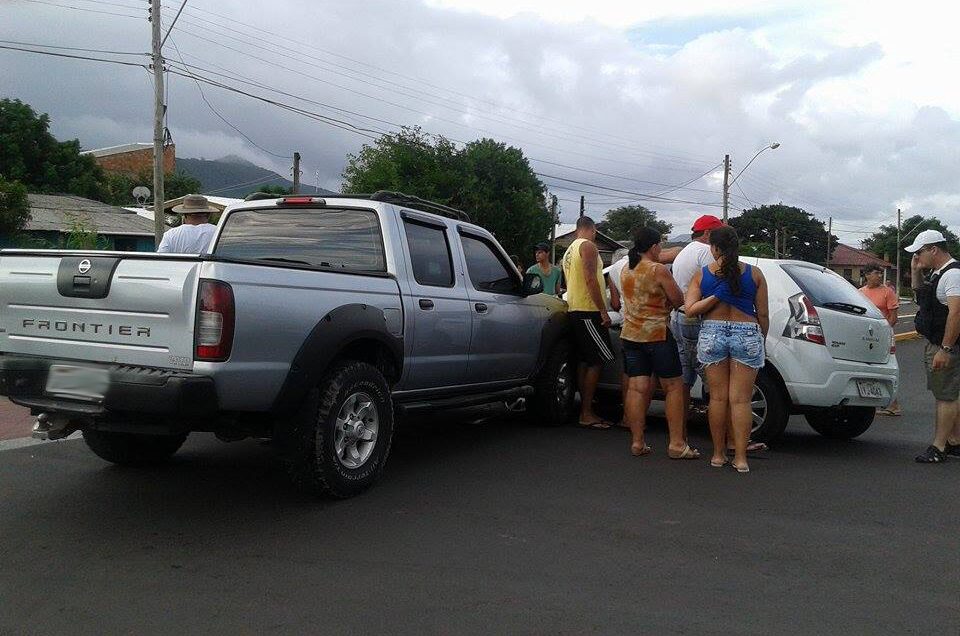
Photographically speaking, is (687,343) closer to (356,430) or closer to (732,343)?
(732,343)

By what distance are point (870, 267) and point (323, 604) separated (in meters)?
8.83

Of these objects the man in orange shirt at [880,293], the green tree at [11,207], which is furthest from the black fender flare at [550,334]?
the green tree at [11,207]

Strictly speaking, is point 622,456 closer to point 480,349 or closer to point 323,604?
point 480,349

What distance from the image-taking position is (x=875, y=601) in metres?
3.50

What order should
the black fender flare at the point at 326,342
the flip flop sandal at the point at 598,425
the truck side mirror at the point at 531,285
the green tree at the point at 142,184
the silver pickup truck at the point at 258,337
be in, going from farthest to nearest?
the green tree at the point at 142,184 < the flip flop sandal at the point at 598,425 < the truck side mirror at the point at 531,285 < the black fender flare at the point at 326,342 < the silver pickup truck at the point at 258,337

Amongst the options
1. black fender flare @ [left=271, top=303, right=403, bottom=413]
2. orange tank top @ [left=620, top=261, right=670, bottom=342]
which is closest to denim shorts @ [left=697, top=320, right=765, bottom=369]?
orange tank top @ [left=620, top=261, right=670, bottom=342]

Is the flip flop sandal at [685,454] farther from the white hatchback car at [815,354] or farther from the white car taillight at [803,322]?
the white car taillight at [803,322]

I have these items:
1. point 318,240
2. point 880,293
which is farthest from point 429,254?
point 880,293

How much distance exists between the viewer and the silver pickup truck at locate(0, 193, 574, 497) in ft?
13.0

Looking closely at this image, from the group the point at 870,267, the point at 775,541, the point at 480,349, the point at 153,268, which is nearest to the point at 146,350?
the point at 153,268

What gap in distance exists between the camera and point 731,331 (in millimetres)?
5777

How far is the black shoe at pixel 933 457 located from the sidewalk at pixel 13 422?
7.13 metres

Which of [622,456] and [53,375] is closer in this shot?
[53,375]

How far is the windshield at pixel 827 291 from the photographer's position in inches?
261
